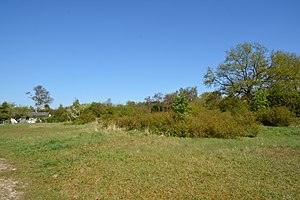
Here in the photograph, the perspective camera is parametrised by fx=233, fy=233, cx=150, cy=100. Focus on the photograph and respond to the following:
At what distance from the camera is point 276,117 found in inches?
656

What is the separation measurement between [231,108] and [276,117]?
4.26 metres

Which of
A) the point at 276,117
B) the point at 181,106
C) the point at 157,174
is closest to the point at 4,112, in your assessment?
the point at 181,106

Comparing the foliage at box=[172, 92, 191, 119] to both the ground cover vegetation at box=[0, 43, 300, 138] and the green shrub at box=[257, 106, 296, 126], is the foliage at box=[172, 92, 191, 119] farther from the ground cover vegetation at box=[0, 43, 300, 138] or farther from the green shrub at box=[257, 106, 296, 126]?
the green shrub at box=[257, 106, 296, 126]

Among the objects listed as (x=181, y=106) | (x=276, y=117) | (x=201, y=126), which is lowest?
(x=201, y=126)

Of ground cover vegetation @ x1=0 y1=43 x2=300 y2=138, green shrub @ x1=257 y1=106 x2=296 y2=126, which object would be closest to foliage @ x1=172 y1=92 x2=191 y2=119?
ground cover vegetation @ x1=0 y1=43 x2=300 y2=138

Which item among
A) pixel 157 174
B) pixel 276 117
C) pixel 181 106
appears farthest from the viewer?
pixel 276 117

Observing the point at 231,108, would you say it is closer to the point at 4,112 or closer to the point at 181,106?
the point at 181,106

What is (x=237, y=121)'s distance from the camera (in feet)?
45.0

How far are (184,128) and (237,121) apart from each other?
367 centimetres

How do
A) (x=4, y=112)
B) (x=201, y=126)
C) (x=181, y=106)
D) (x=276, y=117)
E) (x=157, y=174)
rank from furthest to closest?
(x=4, y=112)
(x=276, y=117)
(x=181, y=106)
(x=201, y=126)
(x=157, y=174)

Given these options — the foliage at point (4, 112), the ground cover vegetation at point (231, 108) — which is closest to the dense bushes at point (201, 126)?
the ground cover vegetation at point (231, 108)

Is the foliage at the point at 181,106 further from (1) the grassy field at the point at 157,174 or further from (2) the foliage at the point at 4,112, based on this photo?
(2) the foliage at the point at 4,112

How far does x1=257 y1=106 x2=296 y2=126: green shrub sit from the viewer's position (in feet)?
53.9

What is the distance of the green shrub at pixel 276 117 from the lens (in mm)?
16438
